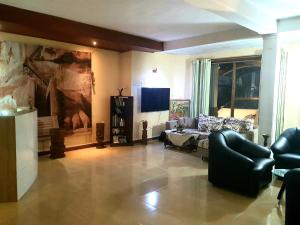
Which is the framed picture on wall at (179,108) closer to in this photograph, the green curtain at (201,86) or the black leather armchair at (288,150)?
the green curtain at (201,86)

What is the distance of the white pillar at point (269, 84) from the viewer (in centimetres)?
465

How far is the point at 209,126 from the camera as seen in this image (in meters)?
6.26

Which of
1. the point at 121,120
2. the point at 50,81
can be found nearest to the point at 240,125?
the point at 121,120

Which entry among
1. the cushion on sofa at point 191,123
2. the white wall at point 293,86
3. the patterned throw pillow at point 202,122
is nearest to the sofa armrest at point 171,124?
the cushion on sofa at point 191,123

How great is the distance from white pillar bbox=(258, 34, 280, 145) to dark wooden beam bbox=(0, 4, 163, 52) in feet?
9.40

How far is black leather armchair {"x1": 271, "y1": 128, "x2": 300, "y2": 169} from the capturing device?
13.3ft

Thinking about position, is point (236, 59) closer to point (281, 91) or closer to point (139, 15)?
point (281, 91)

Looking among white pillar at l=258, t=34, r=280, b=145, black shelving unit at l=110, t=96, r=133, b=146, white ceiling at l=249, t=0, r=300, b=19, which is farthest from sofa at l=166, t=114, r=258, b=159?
white ceiling at l=249, t=0, r=300, b=19

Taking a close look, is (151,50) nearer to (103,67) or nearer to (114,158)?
(103,67)

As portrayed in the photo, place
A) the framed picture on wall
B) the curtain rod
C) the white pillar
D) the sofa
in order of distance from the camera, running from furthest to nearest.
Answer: the framed picture on wall
the curtain rod
the sofa
the white pillar

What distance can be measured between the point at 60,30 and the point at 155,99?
3384 mm

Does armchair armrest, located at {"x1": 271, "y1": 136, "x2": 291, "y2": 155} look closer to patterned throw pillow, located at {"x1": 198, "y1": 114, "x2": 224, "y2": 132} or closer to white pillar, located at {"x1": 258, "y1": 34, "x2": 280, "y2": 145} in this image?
white pillar, located at {"x1": 258, "y1": 34, "x2": 280, "y2": 145}

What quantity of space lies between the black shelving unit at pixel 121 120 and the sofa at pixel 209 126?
49.9 inches

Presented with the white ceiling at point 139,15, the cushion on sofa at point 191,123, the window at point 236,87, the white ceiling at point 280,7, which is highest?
the white ceiling at point 280,7
